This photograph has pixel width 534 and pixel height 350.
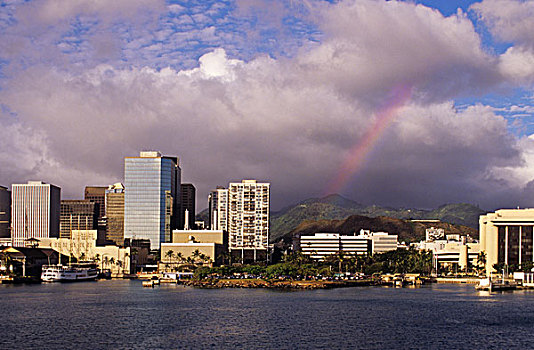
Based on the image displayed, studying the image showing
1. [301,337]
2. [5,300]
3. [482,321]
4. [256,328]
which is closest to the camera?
[301,337]

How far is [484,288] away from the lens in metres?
196

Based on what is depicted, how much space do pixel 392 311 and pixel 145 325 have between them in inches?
1836

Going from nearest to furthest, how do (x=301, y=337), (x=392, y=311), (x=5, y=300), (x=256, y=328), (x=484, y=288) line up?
(x=301, y=337), (x=256, y=328), (x=392, y=311), (x=5, y=300), (x=484, y=288)

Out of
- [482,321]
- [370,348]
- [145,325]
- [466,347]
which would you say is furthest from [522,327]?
[145,325]

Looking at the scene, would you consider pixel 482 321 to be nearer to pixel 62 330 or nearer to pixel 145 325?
pixel 145 325

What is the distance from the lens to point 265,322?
111 metres

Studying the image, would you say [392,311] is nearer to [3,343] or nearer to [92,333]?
[92,333]

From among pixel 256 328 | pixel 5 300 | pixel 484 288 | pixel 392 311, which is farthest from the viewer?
pixel 484 288

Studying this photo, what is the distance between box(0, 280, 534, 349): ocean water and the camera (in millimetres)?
90438

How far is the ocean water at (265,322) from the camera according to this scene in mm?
90438

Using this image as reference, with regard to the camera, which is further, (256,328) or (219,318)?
(219,318)

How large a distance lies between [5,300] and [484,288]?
408 feet

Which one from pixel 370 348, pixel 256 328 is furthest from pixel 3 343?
pixel 370 348

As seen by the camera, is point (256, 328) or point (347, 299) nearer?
point (256, 328)
